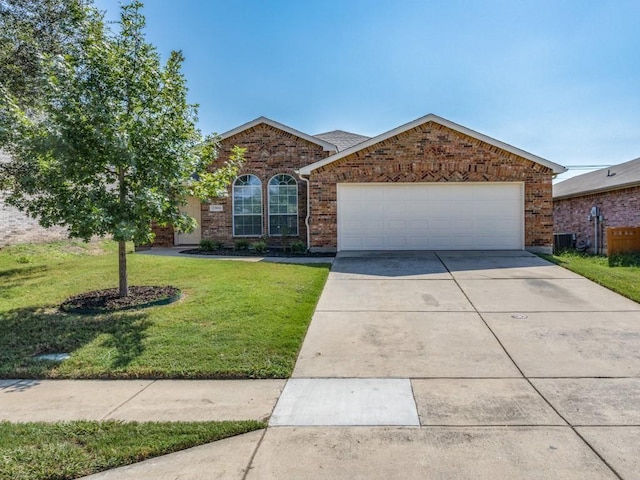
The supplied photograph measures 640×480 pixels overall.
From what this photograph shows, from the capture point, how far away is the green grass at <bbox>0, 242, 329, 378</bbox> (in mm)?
4953

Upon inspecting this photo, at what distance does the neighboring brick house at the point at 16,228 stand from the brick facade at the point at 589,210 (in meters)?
21.2

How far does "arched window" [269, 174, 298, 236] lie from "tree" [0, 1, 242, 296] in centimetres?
858

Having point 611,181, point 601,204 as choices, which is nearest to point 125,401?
point 611,181

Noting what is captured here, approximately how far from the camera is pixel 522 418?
3682 mm

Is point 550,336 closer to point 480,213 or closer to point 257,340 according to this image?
point 257,340

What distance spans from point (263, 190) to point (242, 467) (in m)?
13.5

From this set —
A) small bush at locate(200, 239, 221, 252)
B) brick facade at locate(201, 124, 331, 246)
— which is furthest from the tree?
brick facade at locate(201, 124, 331, 246)

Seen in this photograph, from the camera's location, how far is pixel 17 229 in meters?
15.5

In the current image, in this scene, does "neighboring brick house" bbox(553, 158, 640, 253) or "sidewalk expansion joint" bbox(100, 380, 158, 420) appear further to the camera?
"neighboring brick house" bbox(553, 158, 640, 253)

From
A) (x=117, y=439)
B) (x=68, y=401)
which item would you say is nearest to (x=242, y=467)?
(x=117, y=439)

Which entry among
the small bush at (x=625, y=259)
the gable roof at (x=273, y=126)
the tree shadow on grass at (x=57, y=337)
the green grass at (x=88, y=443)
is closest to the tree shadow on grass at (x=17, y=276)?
the tree shadow on grass at (x=57, y=337)

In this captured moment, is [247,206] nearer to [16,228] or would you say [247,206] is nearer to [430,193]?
[430,193]

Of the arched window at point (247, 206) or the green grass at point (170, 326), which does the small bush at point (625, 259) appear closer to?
the green grass at point (170, 326)

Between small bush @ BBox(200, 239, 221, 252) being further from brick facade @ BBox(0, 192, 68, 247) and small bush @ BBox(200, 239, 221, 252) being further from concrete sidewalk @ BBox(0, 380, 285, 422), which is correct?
concrete sidewalk @ BBox(0, 380, 285, 422)
